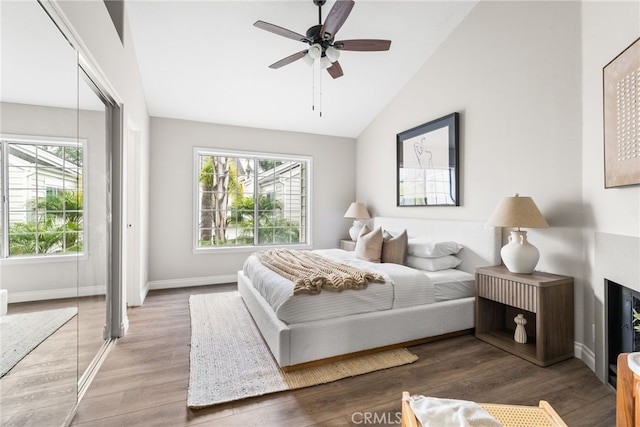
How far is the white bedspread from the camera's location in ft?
7.01

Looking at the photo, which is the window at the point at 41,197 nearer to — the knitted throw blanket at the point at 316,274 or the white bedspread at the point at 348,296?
the white bedspread at the point at 348,296

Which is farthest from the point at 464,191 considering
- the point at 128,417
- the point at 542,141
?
the point at 128,417

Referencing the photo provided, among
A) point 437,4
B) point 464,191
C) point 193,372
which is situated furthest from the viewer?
point 464,191

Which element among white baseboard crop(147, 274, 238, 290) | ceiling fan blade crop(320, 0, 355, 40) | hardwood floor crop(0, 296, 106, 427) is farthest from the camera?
white baseboard crop(147, 274, 238, 290)

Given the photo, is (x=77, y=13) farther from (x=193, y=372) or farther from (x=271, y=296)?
(x=193, y=372)

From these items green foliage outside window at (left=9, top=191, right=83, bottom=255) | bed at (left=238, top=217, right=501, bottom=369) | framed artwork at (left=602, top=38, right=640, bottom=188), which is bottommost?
bed at (left=238, top=217, right=501, bottom=369)

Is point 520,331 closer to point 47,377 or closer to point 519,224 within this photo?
point 519,224

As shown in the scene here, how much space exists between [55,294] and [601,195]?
3.48 metres

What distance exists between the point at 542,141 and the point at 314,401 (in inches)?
105

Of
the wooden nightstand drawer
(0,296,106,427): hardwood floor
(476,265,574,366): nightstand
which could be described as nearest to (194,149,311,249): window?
(0,296,106,427): hardwood floor

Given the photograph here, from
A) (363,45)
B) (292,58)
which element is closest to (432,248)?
(363,45)

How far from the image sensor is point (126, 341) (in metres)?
2.58

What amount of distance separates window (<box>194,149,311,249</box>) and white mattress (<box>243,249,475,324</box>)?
76.2 inches

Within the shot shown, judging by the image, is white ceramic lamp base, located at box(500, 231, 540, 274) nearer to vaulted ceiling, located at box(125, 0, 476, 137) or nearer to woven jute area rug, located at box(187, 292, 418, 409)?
woven jute area rug, located at box(187, 292, 418, 409)
